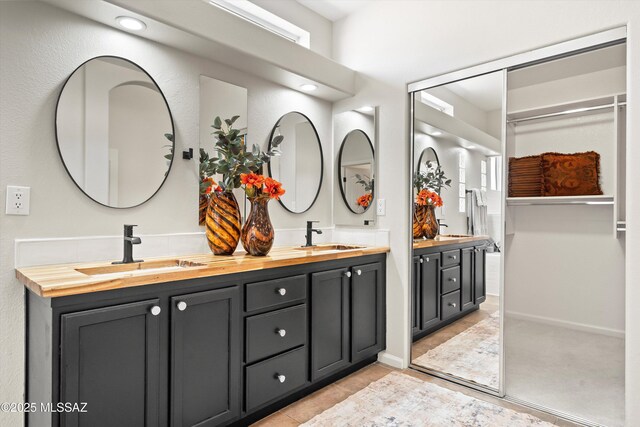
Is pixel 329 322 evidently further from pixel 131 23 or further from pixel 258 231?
pixel 131 23

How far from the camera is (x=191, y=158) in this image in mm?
2352

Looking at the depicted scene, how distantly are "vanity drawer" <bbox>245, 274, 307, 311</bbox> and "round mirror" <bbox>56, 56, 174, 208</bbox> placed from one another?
0.83 metres

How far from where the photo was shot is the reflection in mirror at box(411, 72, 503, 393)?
2443 mm

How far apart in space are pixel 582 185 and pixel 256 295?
1.93 metres

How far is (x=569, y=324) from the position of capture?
2170mm

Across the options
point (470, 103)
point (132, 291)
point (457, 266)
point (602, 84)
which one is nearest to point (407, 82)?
point (470, 103)

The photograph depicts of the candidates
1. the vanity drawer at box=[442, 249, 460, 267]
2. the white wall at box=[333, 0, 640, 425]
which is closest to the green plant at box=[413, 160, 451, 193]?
the white wall at box=[333, 0, 640, 425]

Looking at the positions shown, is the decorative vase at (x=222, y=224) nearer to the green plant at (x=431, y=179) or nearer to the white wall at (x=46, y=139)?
the white wall at (x=46, y=139)

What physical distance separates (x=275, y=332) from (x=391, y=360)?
1.20 meters

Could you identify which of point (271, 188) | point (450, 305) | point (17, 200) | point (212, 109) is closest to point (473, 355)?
point (450, 305)

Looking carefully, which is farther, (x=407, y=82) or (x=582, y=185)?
(x=407, y=82)

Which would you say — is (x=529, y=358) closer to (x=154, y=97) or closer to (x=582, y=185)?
(x=582, y=185)

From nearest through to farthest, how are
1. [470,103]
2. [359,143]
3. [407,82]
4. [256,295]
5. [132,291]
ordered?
[132,291] → [256,295] → [470,103] → [407,82] → [359,143]

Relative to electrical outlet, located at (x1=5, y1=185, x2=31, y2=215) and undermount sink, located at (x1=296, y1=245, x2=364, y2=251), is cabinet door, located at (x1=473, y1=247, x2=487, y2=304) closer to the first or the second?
undermount sink, located at (x1=296, y1=245, x2=364, y2=251)
